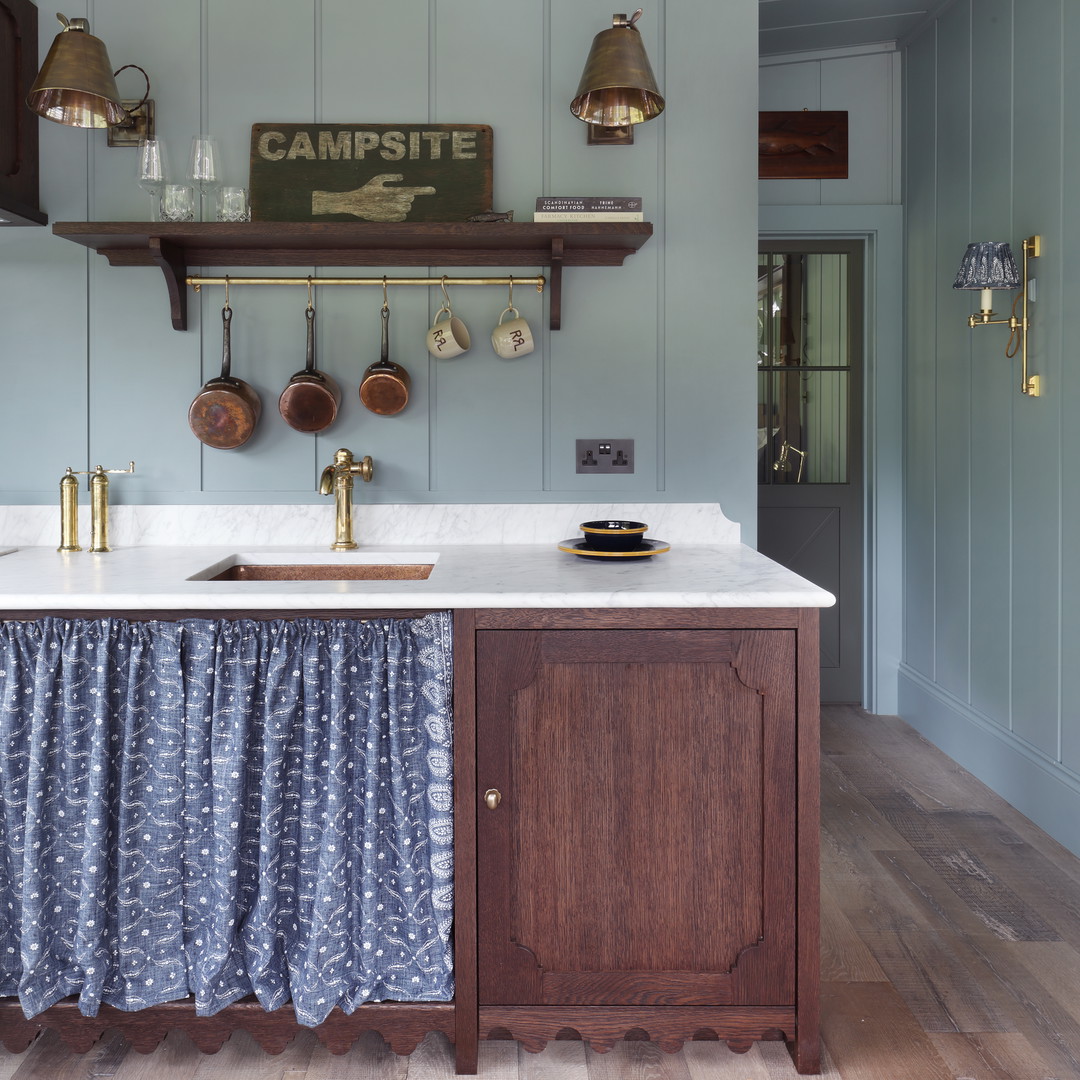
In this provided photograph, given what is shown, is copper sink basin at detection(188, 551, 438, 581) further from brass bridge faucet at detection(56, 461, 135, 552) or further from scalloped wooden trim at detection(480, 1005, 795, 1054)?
scalloped wooden trim at detection(480, 1005, 795, 1054)

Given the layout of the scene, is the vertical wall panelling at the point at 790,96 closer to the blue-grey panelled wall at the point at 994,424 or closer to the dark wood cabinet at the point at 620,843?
the blue-grey panelled wall at the point at 994,424

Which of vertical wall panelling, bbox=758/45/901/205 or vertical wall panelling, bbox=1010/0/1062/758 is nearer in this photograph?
vertical wall panelling, bbox=1010/0/1062/758

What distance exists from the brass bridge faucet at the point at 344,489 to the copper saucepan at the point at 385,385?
0.14 meters

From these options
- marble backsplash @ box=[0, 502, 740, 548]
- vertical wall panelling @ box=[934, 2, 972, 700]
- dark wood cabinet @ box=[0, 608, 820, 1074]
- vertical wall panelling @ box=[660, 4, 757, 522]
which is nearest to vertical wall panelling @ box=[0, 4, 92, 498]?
marble backsplash @ box=[0, 502, 740, 548]

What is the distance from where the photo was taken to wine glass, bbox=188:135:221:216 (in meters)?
2.13

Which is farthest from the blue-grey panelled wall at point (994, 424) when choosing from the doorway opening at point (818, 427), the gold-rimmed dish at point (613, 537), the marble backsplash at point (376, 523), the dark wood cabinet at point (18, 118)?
the dark wood cabinet at point (18, 118)

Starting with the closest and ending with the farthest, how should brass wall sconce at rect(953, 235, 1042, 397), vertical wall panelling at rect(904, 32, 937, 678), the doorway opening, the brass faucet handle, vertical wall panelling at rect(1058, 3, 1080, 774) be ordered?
the brass faucet handle < vertical wall panelling at rect(1058, 3, 1080, 774) < brass wall sconce at rect(953, 235, 1042, 397) < vertical wall panelling at rect(904, 32, 937, 678) < the doorway opening

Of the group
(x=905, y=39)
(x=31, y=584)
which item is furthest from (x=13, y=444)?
(x=905, y=39)

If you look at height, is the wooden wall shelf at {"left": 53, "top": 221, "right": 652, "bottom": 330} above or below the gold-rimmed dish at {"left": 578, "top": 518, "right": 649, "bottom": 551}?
above

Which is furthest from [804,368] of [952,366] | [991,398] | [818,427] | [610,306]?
[610,306]

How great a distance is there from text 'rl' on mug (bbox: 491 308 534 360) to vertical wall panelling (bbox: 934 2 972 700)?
173 cm

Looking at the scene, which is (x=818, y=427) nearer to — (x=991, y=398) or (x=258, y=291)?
(x=991, y=398)

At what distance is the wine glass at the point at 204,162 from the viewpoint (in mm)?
2133

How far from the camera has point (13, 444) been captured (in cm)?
230
